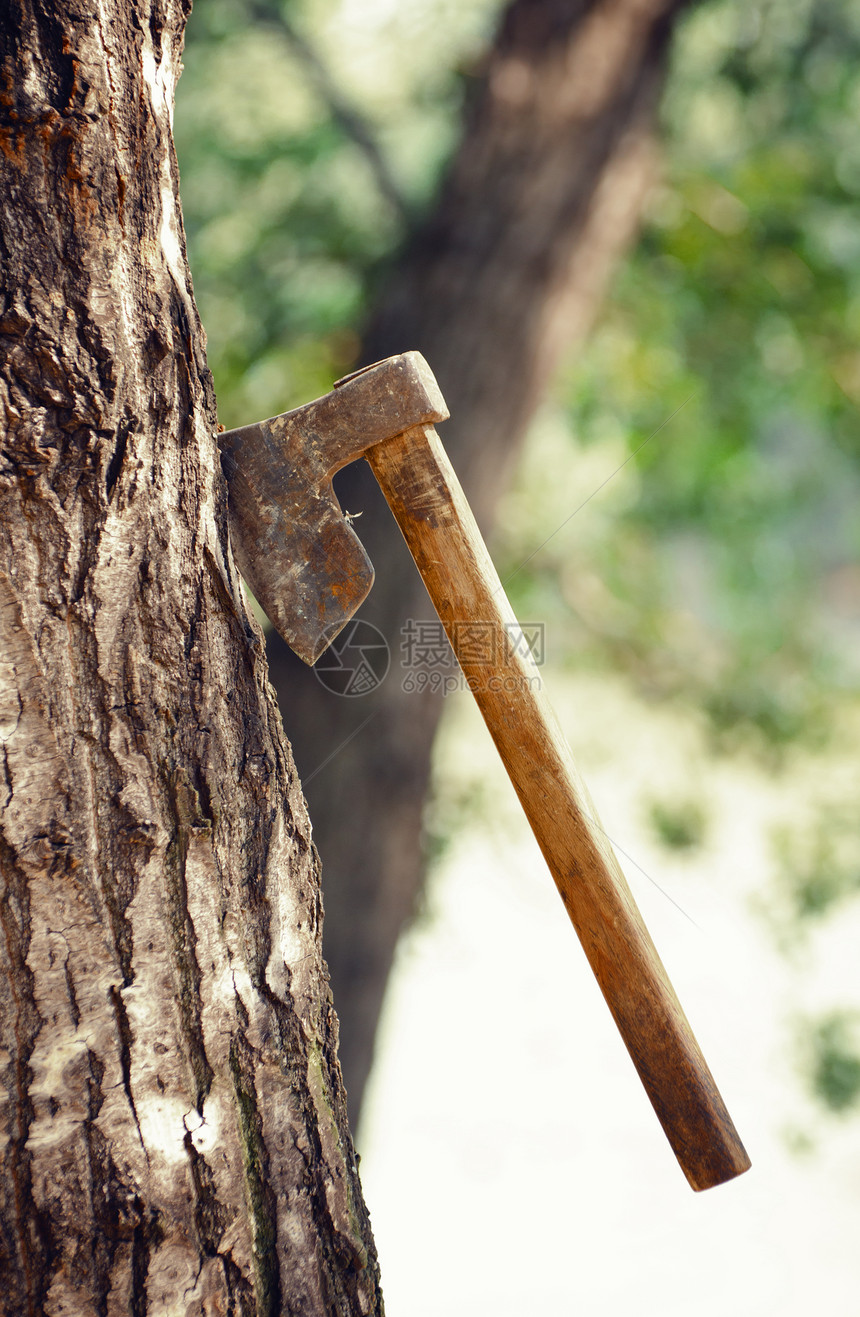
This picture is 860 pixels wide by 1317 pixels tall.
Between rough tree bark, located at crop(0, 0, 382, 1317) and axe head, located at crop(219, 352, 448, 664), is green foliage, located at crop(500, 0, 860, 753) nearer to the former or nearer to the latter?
axe head, located at crop(219, 352, 448, 664)

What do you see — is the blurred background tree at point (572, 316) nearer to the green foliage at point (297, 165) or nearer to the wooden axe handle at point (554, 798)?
the green foliage at point (297, 165)

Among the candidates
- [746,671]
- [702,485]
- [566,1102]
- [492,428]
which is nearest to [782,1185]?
[566,1102]

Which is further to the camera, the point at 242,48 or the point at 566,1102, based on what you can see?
the point at 566,1102

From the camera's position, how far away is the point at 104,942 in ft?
2.52

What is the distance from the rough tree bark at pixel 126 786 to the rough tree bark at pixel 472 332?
1.25 metres

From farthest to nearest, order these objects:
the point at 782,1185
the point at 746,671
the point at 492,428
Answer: the point at 746,671
the point at 782,1185
the point at 492,428

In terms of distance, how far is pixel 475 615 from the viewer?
3.19 ft

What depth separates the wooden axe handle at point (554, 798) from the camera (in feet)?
3.18

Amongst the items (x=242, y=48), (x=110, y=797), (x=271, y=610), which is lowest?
(x=110, y=797)

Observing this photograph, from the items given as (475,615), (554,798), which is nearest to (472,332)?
(475,615)

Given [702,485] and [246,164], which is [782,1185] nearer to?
[702,485]

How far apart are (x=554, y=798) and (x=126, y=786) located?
0.49 m

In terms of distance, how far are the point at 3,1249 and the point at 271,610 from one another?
0.67m

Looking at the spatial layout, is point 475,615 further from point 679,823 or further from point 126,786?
point 679,823
